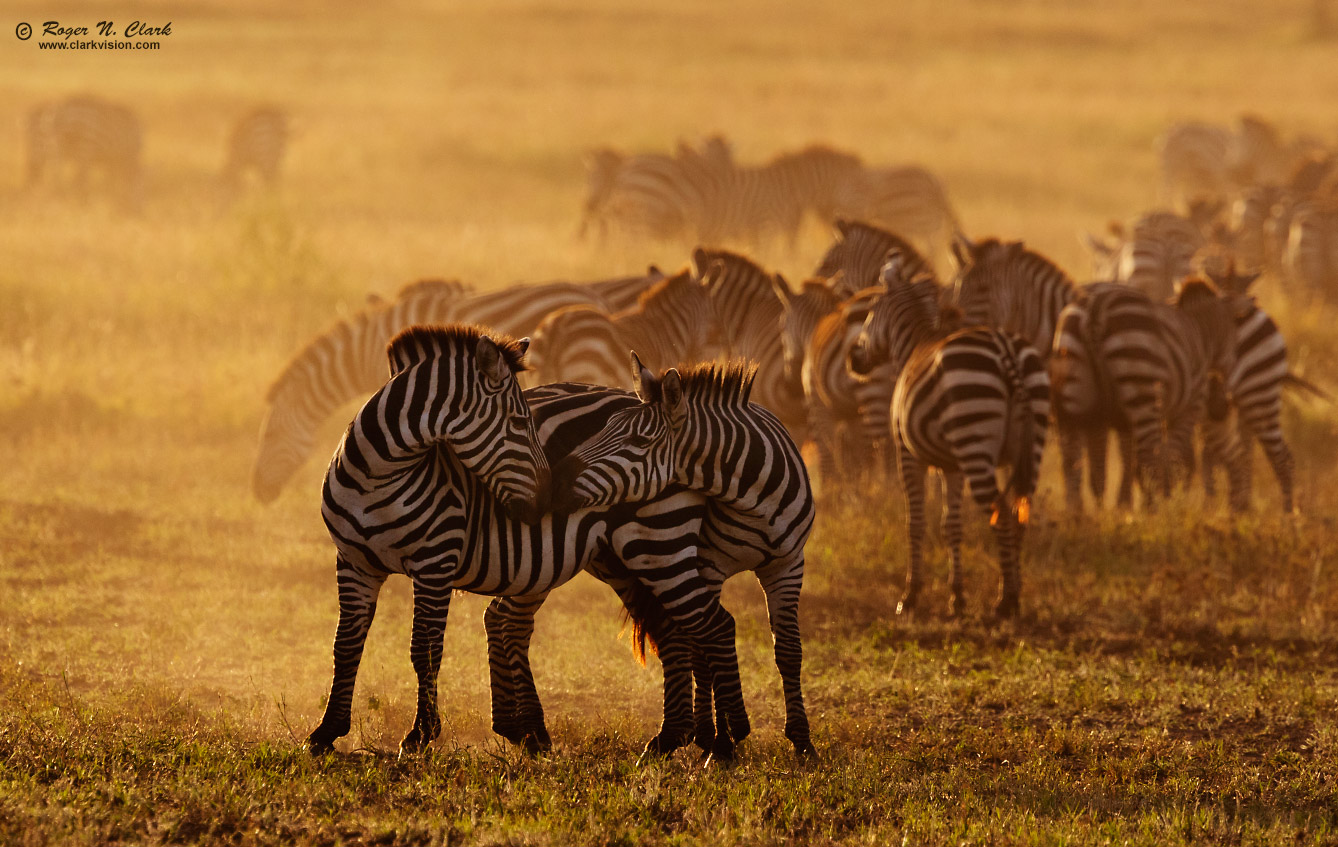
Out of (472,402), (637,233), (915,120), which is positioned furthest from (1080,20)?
(472,402)

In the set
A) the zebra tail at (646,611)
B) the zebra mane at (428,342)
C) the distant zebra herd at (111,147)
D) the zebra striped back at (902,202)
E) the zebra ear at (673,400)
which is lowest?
the zebra tail at (646,611)

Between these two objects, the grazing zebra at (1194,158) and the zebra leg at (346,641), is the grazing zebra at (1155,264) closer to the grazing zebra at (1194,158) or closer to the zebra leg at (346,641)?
the zebra leg at (346,641)

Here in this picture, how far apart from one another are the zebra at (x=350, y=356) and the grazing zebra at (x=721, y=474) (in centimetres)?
591

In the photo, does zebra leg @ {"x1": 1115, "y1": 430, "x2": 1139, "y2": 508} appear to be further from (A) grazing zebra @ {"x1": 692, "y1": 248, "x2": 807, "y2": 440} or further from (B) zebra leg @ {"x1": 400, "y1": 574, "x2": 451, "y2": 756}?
(B) zebra leg @ {"x1": 400, "y1": 574, "x2": 451, "y2": 756}

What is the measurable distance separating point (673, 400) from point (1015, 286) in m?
7.16

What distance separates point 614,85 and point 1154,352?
101ft

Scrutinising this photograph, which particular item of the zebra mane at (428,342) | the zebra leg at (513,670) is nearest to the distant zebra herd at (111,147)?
the zebra leg at (513,670)

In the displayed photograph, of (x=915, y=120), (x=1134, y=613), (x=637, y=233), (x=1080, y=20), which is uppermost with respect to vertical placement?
(x=1080, y=20)

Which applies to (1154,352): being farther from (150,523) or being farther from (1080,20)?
(1080,20)

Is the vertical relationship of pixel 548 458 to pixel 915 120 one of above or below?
below

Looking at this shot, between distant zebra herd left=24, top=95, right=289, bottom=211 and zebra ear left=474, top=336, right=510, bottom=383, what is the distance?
2019cm

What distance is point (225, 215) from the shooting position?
23.7 meters

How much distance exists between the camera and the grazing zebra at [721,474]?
6402 mm

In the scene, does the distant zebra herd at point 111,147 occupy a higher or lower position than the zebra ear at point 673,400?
higher
